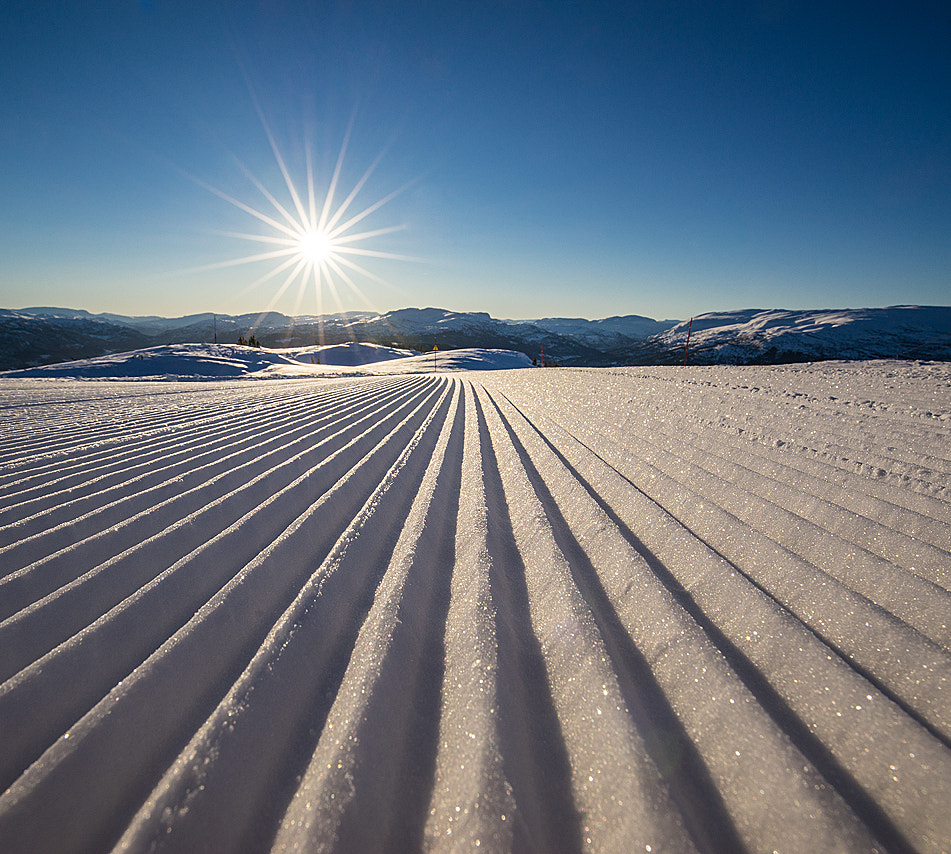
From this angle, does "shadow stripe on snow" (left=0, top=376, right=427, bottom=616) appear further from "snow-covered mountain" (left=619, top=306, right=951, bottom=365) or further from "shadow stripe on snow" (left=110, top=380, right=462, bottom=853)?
"snow-covered mountain" (left=619, top=306, right=951, bottom=365)

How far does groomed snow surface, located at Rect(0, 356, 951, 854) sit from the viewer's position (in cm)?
77

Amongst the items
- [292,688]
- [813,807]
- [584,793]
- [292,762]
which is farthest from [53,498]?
[813,807]

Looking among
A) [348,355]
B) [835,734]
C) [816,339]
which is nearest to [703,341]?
[816,339]

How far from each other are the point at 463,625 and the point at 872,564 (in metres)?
1.55

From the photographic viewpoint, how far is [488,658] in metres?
1.11

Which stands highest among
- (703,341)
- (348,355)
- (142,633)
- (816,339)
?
(816,339)

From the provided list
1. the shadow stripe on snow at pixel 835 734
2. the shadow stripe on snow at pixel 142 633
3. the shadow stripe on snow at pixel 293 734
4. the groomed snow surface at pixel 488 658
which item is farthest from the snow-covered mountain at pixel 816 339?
the shadow stripe on snow at pixel 293 734

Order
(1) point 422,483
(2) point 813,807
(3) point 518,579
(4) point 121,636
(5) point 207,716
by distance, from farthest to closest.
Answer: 1. (1) point 422,483
2. (3) point 518,579
3. (4) point 121,636
4. (5) point 207,716
5. (2) point 813,807

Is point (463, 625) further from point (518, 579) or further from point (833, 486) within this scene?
point (833, 486)

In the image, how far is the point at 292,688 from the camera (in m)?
1.04

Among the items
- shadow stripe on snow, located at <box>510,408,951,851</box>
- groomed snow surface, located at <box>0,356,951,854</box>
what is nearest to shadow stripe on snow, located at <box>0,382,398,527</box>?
groomed snow surface, located at <box>0,356,951,854</box>

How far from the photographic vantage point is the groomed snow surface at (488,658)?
0.77 meters

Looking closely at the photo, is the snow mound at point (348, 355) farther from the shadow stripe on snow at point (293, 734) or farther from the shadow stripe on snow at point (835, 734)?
the shadow stripe on snow at point (835, 734)

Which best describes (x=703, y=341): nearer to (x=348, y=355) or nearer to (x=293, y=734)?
(x=348, y=355)
